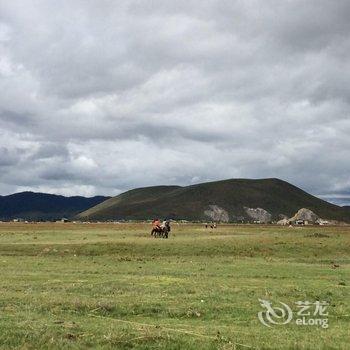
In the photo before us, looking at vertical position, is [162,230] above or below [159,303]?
above

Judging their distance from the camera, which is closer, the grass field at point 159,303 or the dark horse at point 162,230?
the grass field at point 159,303

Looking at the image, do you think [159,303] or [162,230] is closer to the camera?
[159,303]

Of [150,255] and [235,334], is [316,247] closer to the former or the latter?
[150,255]

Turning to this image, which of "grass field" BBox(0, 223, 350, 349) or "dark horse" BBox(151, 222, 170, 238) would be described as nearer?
"grass field" BBox(0, 223, 350, 349)

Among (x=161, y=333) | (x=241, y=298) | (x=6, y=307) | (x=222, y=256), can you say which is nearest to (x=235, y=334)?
(x=161, y=333)

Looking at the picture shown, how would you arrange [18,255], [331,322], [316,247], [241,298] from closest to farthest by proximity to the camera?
1. [331,322]
2. [241,298]
3. [18,255]
4. [316,247]

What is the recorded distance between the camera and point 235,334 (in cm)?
1631

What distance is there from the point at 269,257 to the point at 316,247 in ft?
28.7

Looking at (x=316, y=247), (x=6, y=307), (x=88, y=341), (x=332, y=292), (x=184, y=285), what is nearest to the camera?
(x=88, y=341)

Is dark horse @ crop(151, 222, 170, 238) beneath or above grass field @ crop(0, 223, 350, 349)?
above

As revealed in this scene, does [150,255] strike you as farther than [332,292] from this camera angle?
Yes

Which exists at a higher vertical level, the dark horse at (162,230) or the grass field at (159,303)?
the dark horse at (162,230)

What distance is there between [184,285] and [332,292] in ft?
24.2

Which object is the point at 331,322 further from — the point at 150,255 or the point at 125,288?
the point at 150,255
